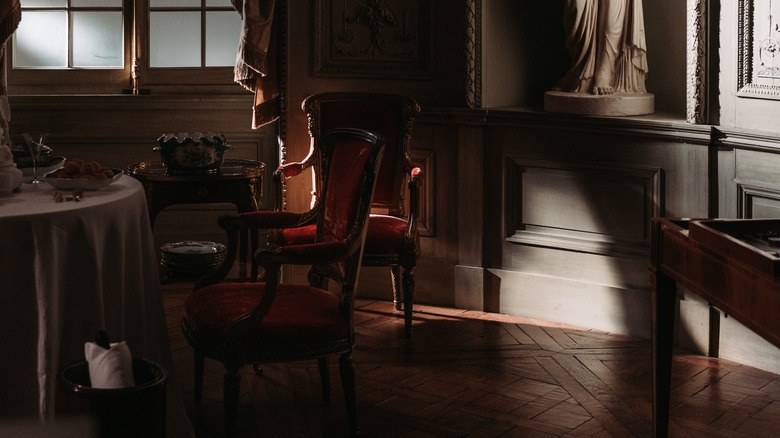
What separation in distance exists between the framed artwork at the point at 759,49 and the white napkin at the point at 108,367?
2.73 meters

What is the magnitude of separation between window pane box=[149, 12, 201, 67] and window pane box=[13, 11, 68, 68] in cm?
47

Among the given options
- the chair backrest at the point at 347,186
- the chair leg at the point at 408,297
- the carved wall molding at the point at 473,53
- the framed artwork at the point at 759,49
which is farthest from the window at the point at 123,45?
the framed artwork at the point at 759,49

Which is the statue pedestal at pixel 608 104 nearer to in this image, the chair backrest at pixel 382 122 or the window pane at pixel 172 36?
the chair backrest at pixel 382 122

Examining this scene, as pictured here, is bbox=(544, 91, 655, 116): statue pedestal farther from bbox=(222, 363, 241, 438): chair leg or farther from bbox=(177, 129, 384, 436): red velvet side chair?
bbox=(222, 363, 241, 438): chair leg

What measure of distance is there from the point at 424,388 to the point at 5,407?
1584 millimetres

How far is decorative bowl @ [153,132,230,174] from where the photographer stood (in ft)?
14.8

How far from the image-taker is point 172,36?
5699 mm

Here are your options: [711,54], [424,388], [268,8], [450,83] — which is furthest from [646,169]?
[268,8]

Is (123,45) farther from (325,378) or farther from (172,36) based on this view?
(325,378)

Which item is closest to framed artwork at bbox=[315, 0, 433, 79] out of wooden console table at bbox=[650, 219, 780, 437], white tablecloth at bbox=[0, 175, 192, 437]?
white tablecloth at bbox=[0, 175, 192, 437]

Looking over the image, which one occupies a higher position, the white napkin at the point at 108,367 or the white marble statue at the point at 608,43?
the white marble statue at the point at 608,43

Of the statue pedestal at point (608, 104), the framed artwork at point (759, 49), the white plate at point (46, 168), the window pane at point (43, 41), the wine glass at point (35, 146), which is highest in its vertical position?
the window pane at point (43, 41)

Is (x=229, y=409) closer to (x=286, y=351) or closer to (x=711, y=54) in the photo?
(x=286, y=351)

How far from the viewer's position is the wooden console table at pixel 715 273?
2545 mm
